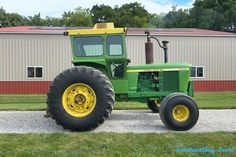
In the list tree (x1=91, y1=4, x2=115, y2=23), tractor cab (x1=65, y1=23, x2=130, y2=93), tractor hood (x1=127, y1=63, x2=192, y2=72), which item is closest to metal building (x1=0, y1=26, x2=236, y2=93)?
tractor hood (x1=127, y1=63, x2=192, y2=72)

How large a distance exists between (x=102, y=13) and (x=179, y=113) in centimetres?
6892

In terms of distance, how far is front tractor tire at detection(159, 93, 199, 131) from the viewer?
10258 mm

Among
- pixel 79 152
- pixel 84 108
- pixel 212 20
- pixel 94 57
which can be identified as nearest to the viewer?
pixel 79 152

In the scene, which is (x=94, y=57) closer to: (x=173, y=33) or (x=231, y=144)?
(x=231, y=144)

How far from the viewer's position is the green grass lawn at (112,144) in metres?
8.13

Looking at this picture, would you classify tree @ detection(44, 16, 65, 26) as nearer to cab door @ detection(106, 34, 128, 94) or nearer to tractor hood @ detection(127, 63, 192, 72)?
tractor hood @ detection(127, 63, 192, 72)

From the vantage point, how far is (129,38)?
99.0 ft

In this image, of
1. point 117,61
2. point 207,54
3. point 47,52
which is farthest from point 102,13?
point 117,61

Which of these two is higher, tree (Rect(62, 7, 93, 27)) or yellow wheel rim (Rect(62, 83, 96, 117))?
tree (Rect(62, 7, 93, 27))

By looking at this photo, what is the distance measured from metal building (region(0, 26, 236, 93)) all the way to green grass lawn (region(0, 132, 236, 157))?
20892 millimetres

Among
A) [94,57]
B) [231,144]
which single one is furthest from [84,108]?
[231,144]

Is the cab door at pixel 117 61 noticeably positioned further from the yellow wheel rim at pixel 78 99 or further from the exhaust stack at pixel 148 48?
the yellow wheel rim at pixel 78 99

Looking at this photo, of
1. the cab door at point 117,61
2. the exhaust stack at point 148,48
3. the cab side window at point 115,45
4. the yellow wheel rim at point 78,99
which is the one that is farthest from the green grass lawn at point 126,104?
the yellow wheel rim at point 78,99

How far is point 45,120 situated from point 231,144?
5.28m
